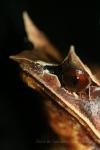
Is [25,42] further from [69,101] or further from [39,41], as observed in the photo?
[69,101]

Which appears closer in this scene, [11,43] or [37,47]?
[37,47]

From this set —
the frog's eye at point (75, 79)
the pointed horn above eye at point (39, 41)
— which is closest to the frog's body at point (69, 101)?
the frog's eye at point (75, 79)

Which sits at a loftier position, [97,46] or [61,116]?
[97,46]

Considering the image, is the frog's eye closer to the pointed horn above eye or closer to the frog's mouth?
the frog's mouth

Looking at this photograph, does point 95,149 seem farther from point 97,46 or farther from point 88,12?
point 88,12

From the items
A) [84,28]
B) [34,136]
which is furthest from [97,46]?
[34,136]

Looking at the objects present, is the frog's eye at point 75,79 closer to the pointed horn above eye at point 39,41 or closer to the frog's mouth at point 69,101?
the frog's mouth at point 69,101

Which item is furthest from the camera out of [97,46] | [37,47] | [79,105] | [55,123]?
[97,46]
